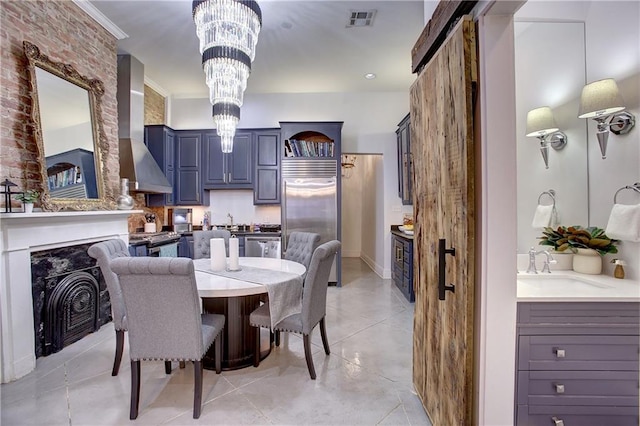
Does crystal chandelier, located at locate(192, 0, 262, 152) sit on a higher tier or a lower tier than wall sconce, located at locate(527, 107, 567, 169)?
higher

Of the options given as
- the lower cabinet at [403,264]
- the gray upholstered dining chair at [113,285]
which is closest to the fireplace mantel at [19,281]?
the gray upholstered dining chair at [113,285]

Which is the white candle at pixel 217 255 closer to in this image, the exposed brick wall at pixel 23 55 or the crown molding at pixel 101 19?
the exposed brick wall at pixel 23 55

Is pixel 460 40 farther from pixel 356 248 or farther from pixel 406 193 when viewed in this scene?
pixel 356 248

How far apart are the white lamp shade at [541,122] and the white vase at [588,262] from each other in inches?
34.8

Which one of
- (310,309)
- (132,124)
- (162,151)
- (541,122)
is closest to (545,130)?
(541,122)

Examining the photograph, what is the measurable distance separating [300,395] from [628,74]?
2.84 m

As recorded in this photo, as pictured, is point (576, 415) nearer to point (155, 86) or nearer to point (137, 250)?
point (137, 250)

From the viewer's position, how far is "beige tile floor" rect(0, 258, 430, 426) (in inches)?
72.1

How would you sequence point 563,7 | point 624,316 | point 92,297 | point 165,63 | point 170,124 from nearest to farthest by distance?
point 624,316 → point 563,7 → point 92,297 → point 165,63 → point 170,124

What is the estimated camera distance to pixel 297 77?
4.73m

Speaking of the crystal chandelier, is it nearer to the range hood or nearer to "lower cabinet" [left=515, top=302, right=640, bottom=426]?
the range hood

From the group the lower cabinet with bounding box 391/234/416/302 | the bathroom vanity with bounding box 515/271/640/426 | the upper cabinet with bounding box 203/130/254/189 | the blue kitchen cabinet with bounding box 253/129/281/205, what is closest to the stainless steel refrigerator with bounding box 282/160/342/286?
the blue kitchen cabinet with bounding box 253/129/281/205

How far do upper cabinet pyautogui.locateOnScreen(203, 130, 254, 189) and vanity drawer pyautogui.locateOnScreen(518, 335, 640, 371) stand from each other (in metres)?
4.37

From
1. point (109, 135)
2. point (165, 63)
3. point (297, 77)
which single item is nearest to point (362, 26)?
point (297, 77)
